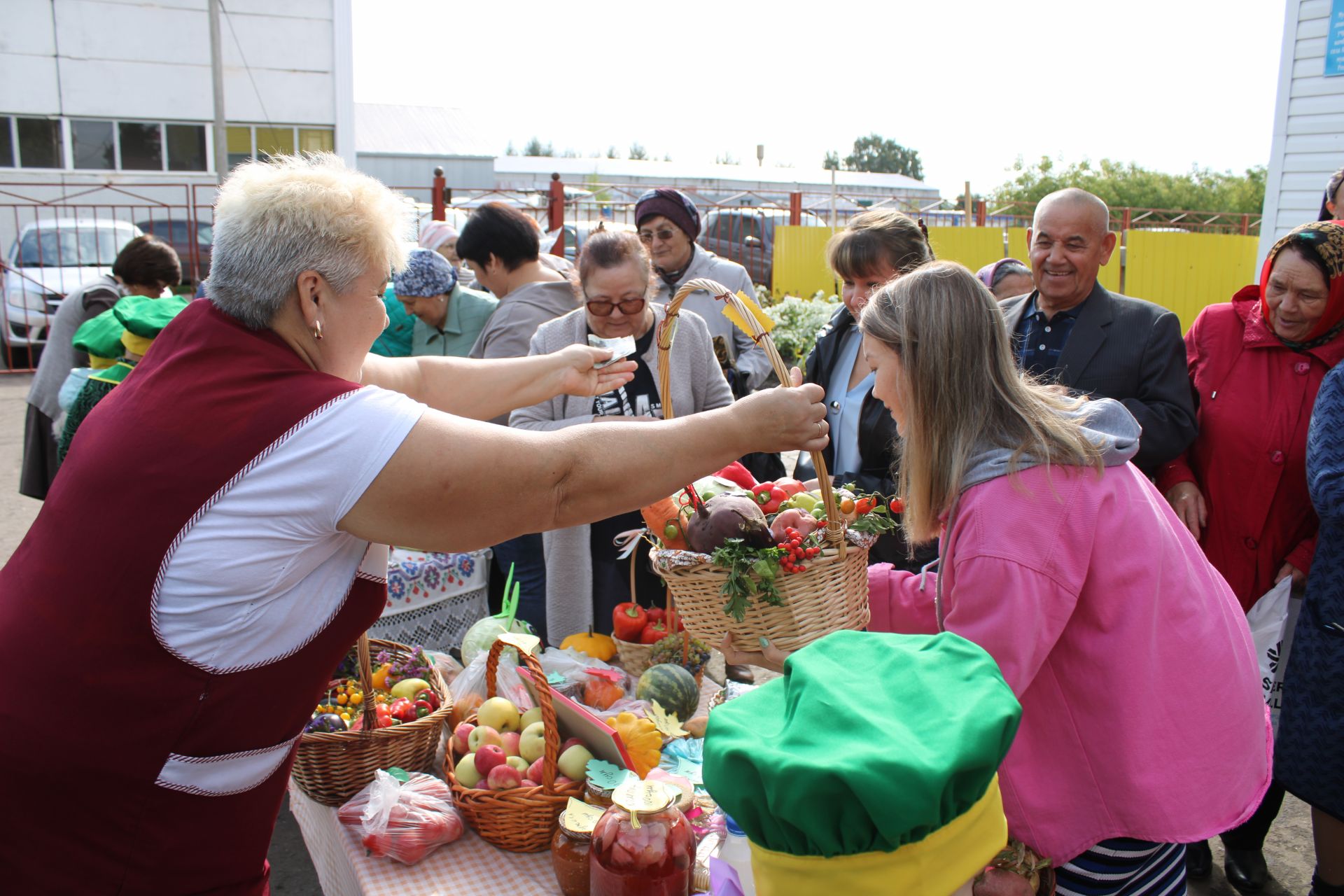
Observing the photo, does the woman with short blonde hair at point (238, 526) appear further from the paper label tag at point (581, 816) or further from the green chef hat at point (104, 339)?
the green chef hat at point (104, 339)

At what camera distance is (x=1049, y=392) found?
1.85 meters

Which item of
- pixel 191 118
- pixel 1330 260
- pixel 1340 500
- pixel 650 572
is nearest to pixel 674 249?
pixel 650 572

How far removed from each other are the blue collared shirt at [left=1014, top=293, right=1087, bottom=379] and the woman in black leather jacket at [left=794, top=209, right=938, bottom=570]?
19.2 inches

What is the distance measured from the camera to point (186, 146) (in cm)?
1933

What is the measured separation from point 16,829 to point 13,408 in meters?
10.7

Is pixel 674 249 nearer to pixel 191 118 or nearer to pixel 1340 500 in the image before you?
pixel 1340 500

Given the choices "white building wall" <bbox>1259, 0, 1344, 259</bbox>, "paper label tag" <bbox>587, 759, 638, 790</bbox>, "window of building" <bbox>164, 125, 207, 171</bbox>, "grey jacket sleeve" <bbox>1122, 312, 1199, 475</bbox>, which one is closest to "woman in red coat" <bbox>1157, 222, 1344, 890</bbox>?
"grey jacket sleeve" <bbox>1122, 312, 1199, 475</bbox>

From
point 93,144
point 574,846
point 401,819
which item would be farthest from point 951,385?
point 93,144

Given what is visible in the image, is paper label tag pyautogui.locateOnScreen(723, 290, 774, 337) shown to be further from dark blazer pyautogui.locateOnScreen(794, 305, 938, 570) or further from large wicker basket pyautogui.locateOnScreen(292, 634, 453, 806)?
large wicker basket pyautogui.locateOnScreen(292, 634, 453, 806)

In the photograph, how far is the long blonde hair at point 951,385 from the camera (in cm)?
169

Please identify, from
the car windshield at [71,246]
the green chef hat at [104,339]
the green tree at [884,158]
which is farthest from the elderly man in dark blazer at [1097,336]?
the green tree at [884,158]

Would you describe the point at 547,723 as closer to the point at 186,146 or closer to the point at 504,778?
the point at 504,778

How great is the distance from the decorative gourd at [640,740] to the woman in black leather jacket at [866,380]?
107 cm

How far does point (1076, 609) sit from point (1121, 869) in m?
0.49
